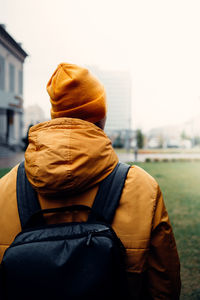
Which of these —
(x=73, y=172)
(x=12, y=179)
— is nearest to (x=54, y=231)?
(x=73, y=172)

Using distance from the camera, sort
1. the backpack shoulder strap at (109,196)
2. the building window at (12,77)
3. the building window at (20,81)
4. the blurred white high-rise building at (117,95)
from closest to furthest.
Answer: the backpack shoulder strap at (109,196) → the building window at (12,77) → the building window at (20,81) → the blurred white high-rise building at (117,95)

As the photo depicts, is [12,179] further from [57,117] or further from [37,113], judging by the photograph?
[37,113]

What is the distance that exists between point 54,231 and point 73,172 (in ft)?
0.78

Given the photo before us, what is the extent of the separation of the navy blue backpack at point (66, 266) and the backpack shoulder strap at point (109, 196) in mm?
56

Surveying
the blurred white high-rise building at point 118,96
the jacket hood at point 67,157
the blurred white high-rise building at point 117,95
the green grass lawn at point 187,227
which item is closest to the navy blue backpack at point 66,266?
the jacket hood at point 67,157

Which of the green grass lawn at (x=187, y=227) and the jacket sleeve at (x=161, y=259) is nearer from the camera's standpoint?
the jacket sleeve at (x=161, y=259)

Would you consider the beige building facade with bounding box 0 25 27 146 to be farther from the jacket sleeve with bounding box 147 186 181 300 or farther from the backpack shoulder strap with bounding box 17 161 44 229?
the jacket sleeve with bounding box 147 186 181 300

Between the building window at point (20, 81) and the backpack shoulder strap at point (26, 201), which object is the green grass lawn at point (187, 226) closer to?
the backpack shoulder strap at point (26, 201)

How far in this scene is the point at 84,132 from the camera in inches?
42.8

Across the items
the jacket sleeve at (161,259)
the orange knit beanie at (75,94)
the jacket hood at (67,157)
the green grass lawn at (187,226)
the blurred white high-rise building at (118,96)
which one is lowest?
the green grass lawn at (187,226)

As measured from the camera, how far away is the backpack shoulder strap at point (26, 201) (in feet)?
3.59


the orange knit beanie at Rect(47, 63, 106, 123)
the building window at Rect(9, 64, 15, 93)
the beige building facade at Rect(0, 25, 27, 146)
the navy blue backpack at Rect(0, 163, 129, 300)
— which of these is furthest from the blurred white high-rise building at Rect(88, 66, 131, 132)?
the navy blue backpack at Rect(0, 163, 129, 300)

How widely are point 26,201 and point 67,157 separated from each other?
28cm

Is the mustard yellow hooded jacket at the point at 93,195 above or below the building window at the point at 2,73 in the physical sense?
below
